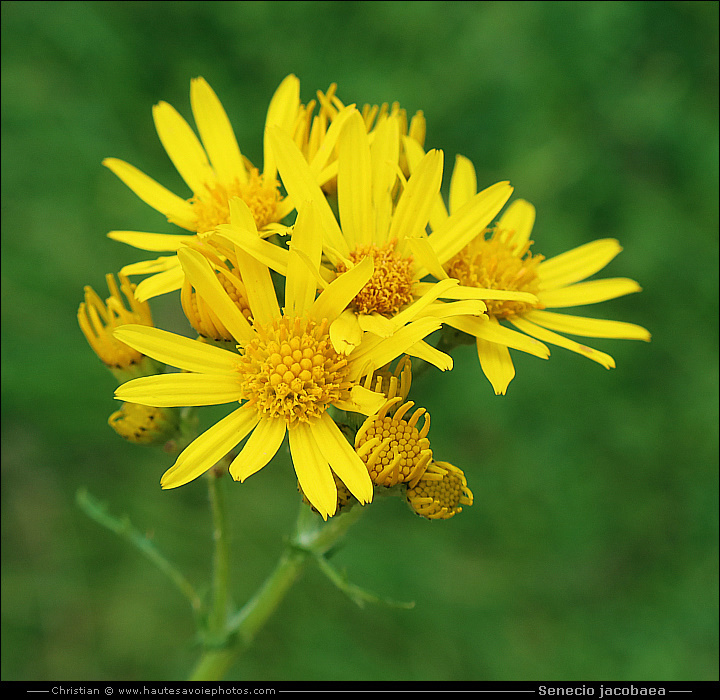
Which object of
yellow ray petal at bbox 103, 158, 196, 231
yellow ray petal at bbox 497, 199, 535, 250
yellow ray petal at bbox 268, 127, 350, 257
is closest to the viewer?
yellow ray petal at bbox 268, 127, 350, 257

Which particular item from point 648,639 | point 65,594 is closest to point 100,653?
point 65,594

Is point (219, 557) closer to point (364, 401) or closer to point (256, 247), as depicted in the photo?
point (364, 401)

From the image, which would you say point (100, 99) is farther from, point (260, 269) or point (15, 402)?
point (260, 269)

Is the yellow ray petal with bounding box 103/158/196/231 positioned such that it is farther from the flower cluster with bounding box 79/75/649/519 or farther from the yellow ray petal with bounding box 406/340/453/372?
the yellow ray petal with bounding box 406/340/453/372

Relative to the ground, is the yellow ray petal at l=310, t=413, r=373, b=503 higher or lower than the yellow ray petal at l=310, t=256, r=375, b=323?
lower

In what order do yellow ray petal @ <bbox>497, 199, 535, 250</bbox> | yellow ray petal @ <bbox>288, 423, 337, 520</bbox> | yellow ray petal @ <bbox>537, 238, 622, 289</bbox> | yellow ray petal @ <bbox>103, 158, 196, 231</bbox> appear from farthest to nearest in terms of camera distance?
1. yellow ray petal @ <bbox>497, 199, 535, 250</bbox>
2. yellow ray petal @ <bbox>537, 238, 622, 289</bbox>
3. yellow ray petal @ <bbox>103, 158, 196, 231</bbox>
4. yellow ray petal @ <bbox>288, 423, 337, 520</bbox>

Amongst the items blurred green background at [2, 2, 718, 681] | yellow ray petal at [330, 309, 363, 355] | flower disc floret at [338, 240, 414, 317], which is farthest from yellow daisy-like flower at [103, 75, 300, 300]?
blurred green background at [2, 2, 718, 681]

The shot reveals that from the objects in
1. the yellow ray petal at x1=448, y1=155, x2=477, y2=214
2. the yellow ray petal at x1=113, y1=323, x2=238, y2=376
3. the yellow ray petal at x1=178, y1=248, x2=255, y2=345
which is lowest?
the yellow ray petal at x1=113, y1=323, x2=238, y2=376
